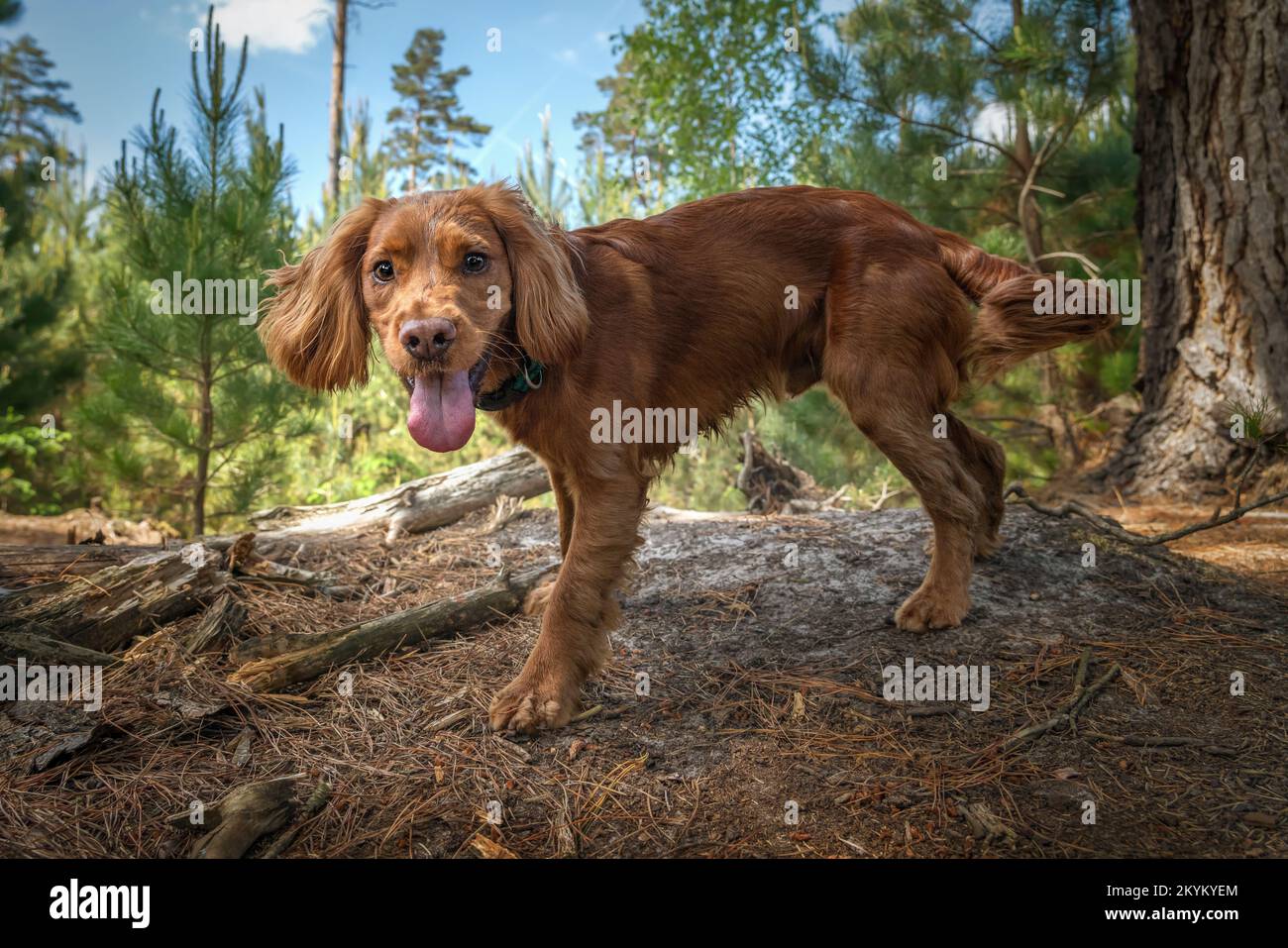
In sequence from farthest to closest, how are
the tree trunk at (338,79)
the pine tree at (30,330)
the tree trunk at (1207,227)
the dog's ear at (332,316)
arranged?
the tree trunk at (338,79) < the pine tree at (30,330) < the tree trunk at (1207,227) < the dog's ear at (332,316)

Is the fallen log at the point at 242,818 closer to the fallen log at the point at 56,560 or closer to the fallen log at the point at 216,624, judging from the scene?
the fallen log at the point at 216,624

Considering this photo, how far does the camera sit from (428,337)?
2234 mm

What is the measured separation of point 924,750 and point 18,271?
10.9 meters

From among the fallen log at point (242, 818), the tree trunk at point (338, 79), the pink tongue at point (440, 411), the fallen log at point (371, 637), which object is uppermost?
the tree trunk at point (338, 79)

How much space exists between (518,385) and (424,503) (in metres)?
2.12

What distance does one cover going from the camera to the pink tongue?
7.64 ft

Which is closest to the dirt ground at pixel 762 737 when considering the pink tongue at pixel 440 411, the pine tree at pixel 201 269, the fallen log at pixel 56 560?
the fallen log at pixel 56 560

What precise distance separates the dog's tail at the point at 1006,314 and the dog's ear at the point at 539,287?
58.6 inches

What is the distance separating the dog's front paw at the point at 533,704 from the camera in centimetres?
242

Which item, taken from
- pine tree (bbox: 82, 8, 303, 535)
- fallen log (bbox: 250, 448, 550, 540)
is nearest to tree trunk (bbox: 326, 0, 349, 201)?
pine tree (bbox: 82, 8, 303, 535)

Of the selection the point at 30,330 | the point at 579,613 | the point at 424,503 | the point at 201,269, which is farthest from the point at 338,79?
the point at 579,613

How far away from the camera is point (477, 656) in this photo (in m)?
2.89

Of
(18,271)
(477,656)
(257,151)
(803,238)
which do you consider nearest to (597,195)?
(257,151)

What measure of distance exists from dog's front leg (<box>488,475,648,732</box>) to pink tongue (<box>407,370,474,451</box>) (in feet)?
1.60
